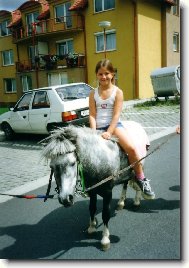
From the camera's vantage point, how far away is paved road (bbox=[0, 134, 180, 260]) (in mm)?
3123

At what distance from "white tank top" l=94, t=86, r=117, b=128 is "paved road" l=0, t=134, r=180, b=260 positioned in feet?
4.39

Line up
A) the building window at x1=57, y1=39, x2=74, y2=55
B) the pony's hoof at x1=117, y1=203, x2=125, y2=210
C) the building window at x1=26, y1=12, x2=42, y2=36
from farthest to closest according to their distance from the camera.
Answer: the building window at x1=57, y1=39, x2=74, y2=55
the building window at x1=26, y1=12, x2=42, y2=36
the pony's hoof at x1=117, y1=203, x2=125, y2=210

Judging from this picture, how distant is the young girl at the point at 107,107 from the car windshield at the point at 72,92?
16.2 ft

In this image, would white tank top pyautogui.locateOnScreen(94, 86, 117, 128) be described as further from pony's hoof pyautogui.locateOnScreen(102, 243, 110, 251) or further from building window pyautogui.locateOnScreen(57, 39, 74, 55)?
building window pyautogui.locateOnScreen(57, 39, 74, 55)

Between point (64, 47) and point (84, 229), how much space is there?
19150mm

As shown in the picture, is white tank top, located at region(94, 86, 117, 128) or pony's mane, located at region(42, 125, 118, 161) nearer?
pony's mane, located at region(42, 125, 118, 161)

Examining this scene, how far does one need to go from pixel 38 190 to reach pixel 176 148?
324 cm

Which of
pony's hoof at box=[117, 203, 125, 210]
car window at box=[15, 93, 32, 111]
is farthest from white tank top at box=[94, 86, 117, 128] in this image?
car window at box=[15, 93, 32, 111]

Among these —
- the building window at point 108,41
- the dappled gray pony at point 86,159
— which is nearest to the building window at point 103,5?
the building window at point 108,41

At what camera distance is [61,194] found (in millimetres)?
2496

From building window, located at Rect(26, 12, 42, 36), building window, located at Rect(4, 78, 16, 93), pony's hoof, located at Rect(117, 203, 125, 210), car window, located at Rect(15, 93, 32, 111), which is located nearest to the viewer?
pony's hoof, located at Rect(117, 203, 125, 210)

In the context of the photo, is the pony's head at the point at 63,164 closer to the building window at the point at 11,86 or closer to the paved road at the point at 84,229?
the paved road at the point at 84,229

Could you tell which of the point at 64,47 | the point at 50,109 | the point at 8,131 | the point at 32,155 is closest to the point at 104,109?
the point at 32,155

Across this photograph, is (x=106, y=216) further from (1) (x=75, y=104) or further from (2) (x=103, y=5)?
(2) (x=103, y=5)
